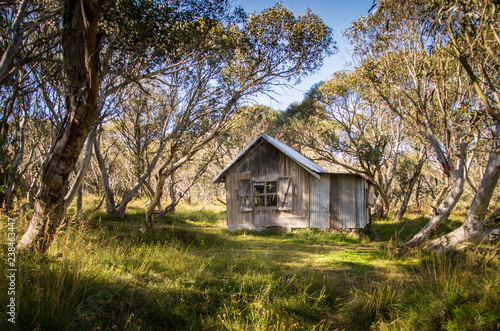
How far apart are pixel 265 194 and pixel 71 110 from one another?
11.3 m

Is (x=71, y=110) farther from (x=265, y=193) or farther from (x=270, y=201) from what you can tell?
(x=270, y=201)

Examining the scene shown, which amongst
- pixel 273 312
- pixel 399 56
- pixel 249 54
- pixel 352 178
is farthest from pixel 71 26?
pixel 352 178

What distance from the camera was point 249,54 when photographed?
43.1 feet

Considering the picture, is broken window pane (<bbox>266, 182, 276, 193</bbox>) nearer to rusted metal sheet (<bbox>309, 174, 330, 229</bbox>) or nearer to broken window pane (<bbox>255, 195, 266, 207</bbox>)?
broken window pane (<bbox>255, 195, 266, 207</bbox>)

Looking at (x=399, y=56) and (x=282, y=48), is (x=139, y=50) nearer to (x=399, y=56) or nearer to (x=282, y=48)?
(x=282, y=48)

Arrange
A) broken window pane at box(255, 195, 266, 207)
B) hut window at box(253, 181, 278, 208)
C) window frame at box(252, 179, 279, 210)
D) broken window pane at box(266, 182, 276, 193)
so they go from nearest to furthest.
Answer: window frame at box(252, 179, 279, 210) < hut window at box(253, 181, 278, 208) < broken window pane at box(266, 182, 276, 193) < broken window pane at box(255, 195, 266, 207)

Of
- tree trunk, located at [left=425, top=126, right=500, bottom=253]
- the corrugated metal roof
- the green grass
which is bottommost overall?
the green grass

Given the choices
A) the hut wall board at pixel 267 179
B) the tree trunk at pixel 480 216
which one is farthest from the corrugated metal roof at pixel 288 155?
the tree trunk at pixel 480 216

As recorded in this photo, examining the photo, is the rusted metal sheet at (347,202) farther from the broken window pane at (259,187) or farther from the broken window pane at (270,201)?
the broken window pane at (259,187)

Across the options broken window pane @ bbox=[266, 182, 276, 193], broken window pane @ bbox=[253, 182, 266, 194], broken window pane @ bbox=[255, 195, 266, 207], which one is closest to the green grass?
broken window pane @ bbox=[266, 182, 276, 193]

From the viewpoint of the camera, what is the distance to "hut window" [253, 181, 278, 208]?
15.4 m

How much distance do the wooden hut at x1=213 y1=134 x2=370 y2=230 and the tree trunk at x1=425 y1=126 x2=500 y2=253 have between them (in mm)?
6563

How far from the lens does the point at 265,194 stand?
1536 centimetres

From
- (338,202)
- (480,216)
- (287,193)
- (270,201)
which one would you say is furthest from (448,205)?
(270,201)
